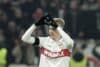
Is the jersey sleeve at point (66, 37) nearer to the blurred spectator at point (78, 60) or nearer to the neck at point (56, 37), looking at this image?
the neck at point (56, 37)

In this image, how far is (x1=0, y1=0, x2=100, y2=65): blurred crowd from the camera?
38.1ft

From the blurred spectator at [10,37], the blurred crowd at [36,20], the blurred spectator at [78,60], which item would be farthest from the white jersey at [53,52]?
the blurred spectator at [10,37]

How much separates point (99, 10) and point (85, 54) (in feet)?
4.37

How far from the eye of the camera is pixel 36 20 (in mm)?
12367

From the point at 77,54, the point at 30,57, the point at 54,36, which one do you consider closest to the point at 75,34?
the point at 77,54

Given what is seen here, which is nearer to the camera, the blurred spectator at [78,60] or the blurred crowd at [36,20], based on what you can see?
the blurred spectator at [78,60]

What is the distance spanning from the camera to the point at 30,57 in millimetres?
11516

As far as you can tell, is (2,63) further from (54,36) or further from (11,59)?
(54,36)

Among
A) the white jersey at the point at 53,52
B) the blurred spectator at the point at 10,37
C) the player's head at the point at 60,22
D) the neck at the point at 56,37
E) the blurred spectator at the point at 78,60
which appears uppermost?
the player's head at the point at 60,22

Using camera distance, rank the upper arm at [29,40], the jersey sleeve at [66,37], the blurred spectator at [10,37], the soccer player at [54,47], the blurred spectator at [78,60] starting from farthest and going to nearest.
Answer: the blurred spectator at [10,37] → the blurred spectator at [78,60] → the upper arm at [29,40] → the soccer player at [54,47] → the jersey sleeve at [66,37]

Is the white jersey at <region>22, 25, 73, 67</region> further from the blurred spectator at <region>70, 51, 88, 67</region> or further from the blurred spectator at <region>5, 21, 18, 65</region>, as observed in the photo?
the blurred spectator at <region>5, 21, 18, 65</region>

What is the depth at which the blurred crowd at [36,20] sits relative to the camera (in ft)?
38.1

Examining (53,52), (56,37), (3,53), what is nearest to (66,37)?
(56,37)

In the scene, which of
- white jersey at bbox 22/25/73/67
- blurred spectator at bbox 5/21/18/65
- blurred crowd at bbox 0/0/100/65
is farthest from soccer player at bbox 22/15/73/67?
blurred spectator at bbox 5/21/18/65
